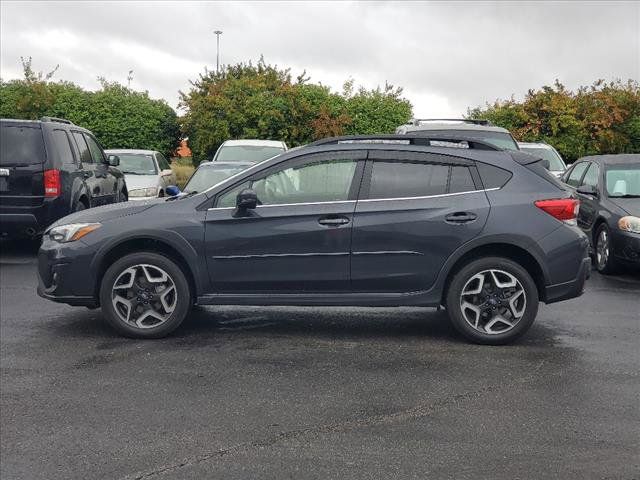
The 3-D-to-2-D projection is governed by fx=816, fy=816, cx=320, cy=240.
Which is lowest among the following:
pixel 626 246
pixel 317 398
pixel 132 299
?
pixel 317 398

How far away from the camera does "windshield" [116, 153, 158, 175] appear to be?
1797cm

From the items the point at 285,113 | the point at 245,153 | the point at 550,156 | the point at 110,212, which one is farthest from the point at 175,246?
the point at 285,113

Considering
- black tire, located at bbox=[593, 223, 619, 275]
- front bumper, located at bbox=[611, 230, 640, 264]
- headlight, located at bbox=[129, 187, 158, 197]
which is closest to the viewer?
front bumper, located at bbox=[611, 230, 640, 264]

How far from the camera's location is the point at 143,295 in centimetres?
697

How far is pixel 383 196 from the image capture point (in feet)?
22.7

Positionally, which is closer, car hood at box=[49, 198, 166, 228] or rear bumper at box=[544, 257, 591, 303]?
rear bumper at box=[544, 257, 591, 303]

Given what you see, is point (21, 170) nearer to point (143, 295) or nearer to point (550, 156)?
point (143, 295)

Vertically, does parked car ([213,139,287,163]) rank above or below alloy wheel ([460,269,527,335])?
above

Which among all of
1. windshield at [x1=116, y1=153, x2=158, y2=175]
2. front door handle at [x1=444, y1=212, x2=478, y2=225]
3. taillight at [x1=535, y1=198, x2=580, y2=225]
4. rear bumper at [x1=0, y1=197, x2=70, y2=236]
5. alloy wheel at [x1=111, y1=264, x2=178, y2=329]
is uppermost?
windshield at [x1=116, y1=153, x2=158, y2=175]

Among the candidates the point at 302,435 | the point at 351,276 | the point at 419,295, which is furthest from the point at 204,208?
the point at 302,435

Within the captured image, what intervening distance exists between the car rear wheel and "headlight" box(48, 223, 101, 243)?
6.76 metres

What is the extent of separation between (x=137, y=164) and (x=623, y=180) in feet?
35.4

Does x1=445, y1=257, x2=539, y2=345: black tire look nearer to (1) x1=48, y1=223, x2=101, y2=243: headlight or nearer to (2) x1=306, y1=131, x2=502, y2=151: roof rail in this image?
(2) x1=306, y1=131, x2=502, y2=151: roof rail

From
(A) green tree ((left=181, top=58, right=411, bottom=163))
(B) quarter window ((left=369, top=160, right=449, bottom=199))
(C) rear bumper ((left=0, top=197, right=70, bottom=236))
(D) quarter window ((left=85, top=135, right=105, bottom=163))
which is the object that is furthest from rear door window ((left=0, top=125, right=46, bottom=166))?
(A) green tree ((left=181, top=58, right=411, bottom=163))
